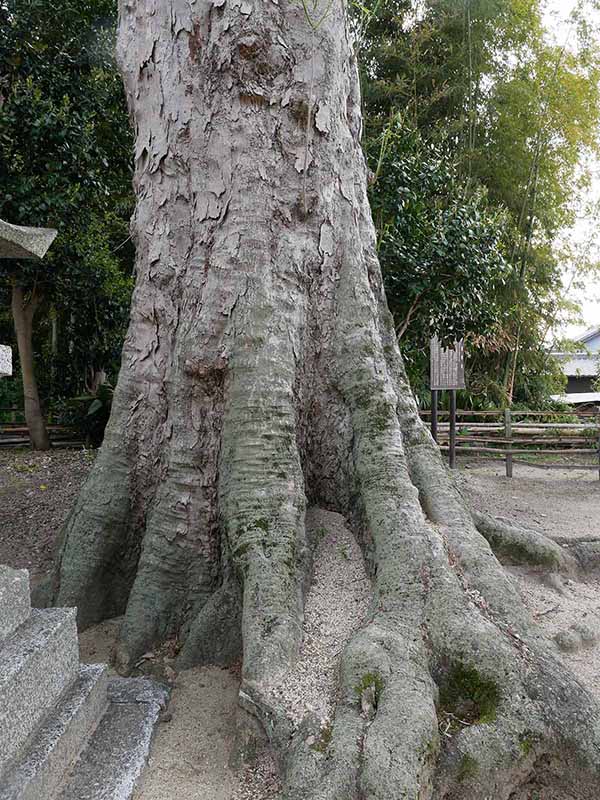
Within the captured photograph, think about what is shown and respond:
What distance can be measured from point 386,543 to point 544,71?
33.2 feet

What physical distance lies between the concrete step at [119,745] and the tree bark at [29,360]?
6894 mm

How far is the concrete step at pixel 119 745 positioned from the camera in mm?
1973

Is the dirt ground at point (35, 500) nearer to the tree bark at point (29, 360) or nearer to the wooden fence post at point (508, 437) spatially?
the tree bark at point (29, 360)

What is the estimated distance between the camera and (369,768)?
1762mm

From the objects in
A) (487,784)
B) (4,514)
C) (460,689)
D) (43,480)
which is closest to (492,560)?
(460,689)

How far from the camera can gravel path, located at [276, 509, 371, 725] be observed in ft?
6.89

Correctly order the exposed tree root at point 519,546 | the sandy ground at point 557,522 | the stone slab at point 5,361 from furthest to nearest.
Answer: the exposed tree root at point 519,546 → the sandy ground at point 557,522 → the stone slab at point 5,361

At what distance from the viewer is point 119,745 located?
2.20m

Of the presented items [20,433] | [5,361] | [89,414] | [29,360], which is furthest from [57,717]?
[20,433]

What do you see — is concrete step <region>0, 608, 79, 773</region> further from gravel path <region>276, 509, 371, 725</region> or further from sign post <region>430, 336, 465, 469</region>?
sign post <region>430, 336, 465, 469</region>

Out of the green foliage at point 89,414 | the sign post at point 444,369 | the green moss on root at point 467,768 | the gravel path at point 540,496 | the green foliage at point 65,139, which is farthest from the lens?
the green foliage at point 89,414

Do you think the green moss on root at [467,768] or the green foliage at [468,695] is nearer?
the green moss on root at [467,768]

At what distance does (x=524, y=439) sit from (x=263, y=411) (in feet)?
26.1

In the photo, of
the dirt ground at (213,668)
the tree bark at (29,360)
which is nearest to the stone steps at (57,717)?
the dirt ground at (213,668)
